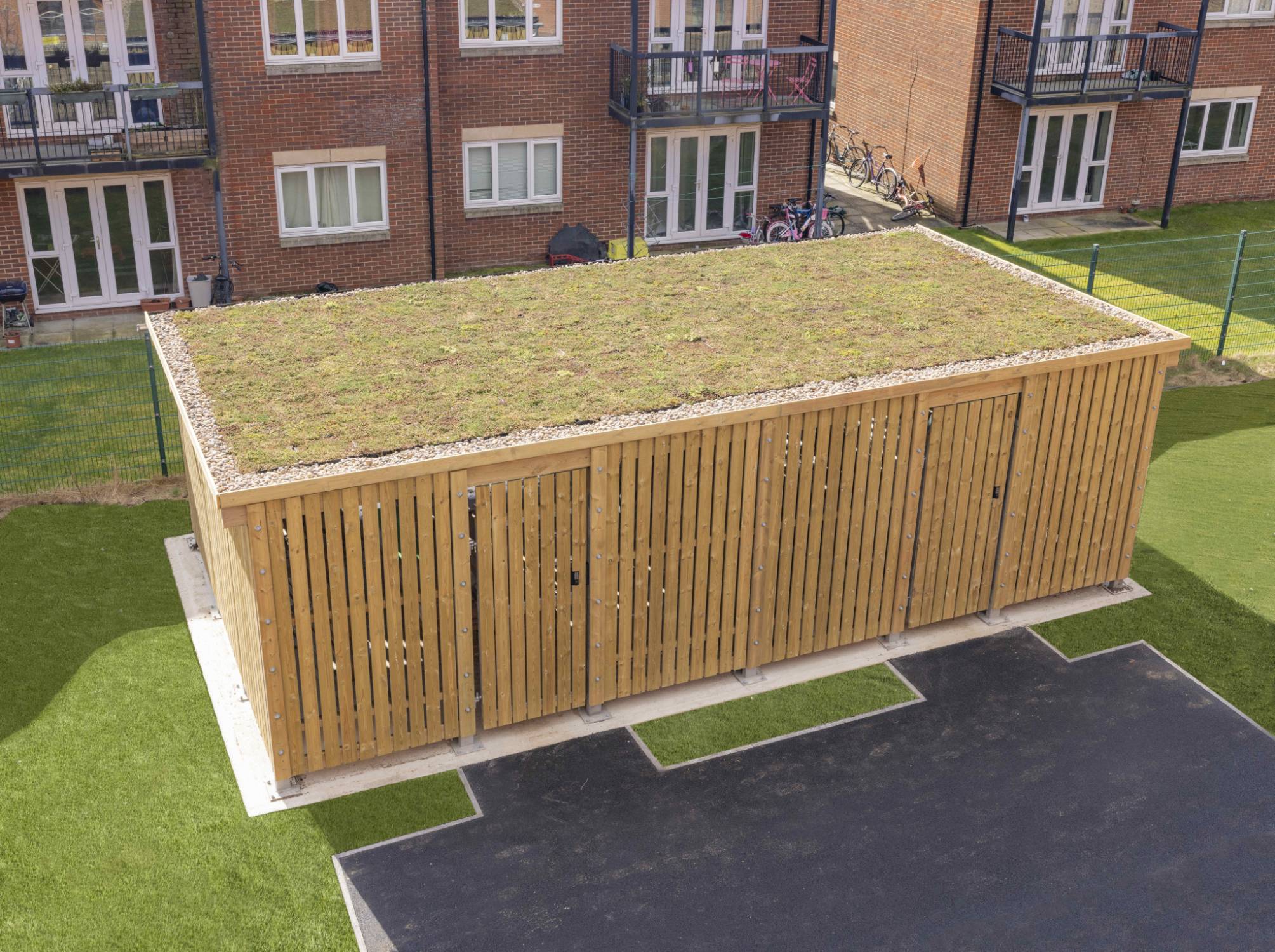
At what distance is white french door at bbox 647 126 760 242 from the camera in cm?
2386

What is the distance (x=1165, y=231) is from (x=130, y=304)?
62.9ft

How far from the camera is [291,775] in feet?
33.7

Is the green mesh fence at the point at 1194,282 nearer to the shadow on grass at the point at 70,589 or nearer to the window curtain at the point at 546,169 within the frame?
the window curtain at the point at 546,169

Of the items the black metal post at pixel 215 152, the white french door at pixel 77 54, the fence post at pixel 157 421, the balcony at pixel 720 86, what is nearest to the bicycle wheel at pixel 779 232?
the balcony at pixel 720 86

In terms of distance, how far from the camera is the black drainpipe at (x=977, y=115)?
2450cm

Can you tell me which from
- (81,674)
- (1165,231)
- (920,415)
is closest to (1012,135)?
(1165,231)

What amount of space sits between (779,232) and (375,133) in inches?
295

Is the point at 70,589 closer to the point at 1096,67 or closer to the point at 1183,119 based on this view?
the point at 1096,67

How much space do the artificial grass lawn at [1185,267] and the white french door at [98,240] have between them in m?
13.5

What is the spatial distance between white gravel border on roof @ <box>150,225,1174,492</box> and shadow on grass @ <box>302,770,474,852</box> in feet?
8.70

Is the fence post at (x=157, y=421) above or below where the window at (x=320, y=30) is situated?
below

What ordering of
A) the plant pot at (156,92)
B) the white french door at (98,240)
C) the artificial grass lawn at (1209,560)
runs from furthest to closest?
the white french door at (98,240), the plant pot at (156,92), the artificial grass lawn at (1209,560)

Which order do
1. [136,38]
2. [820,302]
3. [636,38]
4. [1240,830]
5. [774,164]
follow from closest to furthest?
[1240,830] < [820,302] < [136,38] < [636,38] < [774,164]

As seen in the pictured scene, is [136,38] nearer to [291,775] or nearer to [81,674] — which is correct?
[81,674]
